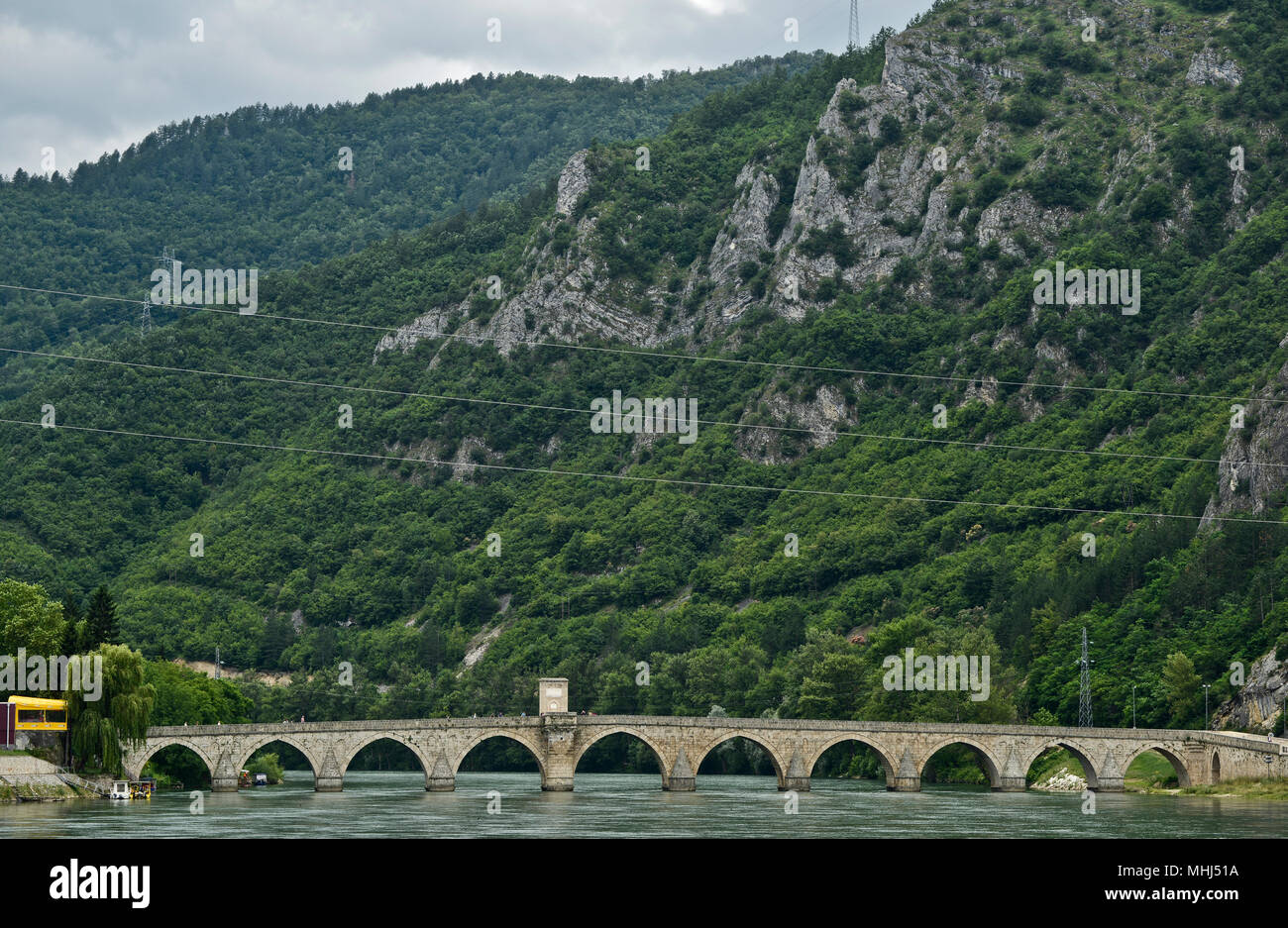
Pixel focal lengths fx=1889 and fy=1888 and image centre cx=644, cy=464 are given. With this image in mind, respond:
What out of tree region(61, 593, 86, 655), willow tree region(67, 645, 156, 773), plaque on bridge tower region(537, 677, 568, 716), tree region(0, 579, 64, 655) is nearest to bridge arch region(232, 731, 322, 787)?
willow tree region(67, 645, 156, 773)

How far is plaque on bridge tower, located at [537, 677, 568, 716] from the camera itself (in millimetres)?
111250

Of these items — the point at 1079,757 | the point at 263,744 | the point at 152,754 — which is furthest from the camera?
the point at 1079,757

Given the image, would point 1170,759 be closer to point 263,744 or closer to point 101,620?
point 263,744

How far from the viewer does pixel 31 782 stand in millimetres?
86250

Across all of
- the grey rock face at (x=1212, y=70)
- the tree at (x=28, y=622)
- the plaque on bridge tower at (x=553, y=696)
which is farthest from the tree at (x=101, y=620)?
the grey rock face at (x=1212, y=70)

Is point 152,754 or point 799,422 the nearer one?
point 152,754

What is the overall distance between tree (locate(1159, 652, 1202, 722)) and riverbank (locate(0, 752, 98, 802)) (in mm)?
62460

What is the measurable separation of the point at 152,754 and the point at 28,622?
10.9 metres

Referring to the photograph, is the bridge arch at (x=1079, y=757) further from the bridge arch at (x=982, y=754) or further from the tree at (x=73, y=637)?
the tree at (x=73, y=637)

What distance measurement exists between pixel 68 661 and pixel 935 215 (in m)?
122

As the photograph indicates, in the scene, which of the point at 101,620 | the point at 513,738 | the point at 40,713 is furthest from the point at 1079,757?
the point at 40,713

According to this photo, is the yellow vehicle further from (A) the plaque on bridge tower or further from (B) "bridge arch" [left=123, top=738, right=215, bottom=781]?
(A) the plaque on bridge tower

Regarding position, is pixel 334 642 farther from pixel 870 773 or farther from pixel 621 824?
pixel 621 824
